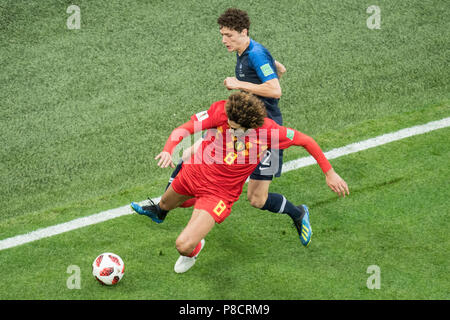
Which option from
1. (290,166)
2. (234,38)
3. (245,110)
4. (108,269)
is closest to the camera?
(245,110)

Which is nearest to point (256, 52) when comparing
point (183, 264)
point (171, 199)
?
point (171, 199)

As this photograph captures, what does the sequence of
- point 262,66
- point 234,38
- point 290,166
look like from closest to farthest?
point 262,66
point 234,38
point 290,166

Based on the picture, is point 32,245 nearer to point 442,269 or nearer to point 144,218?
point 144,218

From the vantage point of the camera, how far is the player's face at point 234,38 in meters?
6.34

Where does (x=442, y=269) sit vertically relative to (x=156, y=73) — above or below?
below

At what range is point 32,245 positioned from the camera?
6469mm

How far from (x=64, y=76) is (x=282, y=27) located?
3.50 metres

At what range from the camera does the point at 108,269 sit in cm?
574

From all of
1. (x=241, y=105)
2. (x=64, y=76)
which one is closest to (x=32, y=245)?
(x=241, y=105)

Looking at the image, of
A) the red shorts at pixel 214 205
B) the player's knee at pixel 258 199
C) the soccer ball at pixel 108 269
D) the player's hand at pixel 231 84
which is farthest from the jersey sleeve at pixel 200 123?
the soccer ball at pixel 108 269

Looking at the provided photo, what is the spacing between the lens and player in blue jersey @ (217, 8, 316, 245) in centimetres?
624

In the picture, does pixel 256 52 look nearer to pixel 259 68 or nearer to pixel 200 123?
pixel 259 68

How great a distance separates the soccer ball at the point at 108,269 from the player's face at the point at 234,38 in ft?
7.88

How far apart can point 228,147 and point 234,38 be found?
48.9 inches
